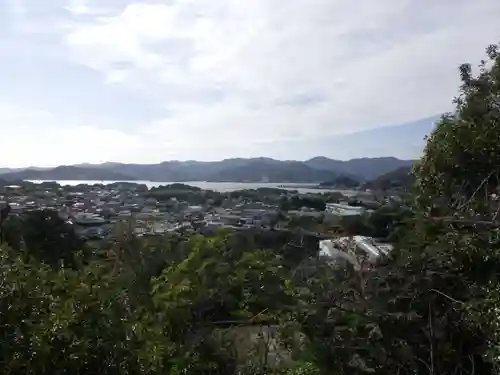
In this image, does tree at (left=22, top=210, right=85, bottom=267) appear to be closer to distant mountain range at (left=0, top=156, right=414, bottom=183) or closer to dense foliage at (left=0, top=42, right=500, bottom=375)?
dense foliage at (left=0, top=42, right=500, bottom=375)

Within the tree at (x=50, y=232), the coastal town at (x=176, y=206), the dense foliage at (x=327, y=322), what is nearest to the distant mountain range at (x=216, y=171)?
the coastal town at (x=176, y=206)

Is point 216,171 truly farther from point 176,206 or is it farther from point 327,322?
point 327,322

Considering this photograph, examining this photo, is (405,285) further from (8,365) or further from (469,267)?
(8,365)

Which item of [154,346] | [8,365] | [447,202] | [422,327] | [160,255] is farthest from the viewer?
[160,255]

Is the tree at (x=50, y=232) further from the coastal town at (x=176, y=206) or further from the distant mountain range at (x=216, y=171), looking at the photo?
the distant mountain range at (x=216, y=171)

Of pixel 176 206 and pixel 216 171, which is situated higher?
pixel 216 171

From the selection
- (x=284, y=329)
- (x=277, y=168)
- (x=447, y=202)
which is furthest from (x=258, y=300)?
(x=277, y=168)

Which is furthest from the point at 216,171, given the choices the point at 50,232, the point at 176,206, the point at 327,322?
the point at 327,322

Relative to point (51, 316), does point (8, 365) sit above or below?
below

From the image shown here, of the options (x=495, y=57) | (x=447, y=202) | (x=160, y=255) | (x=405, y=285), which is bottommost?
(x=160, y=255)
